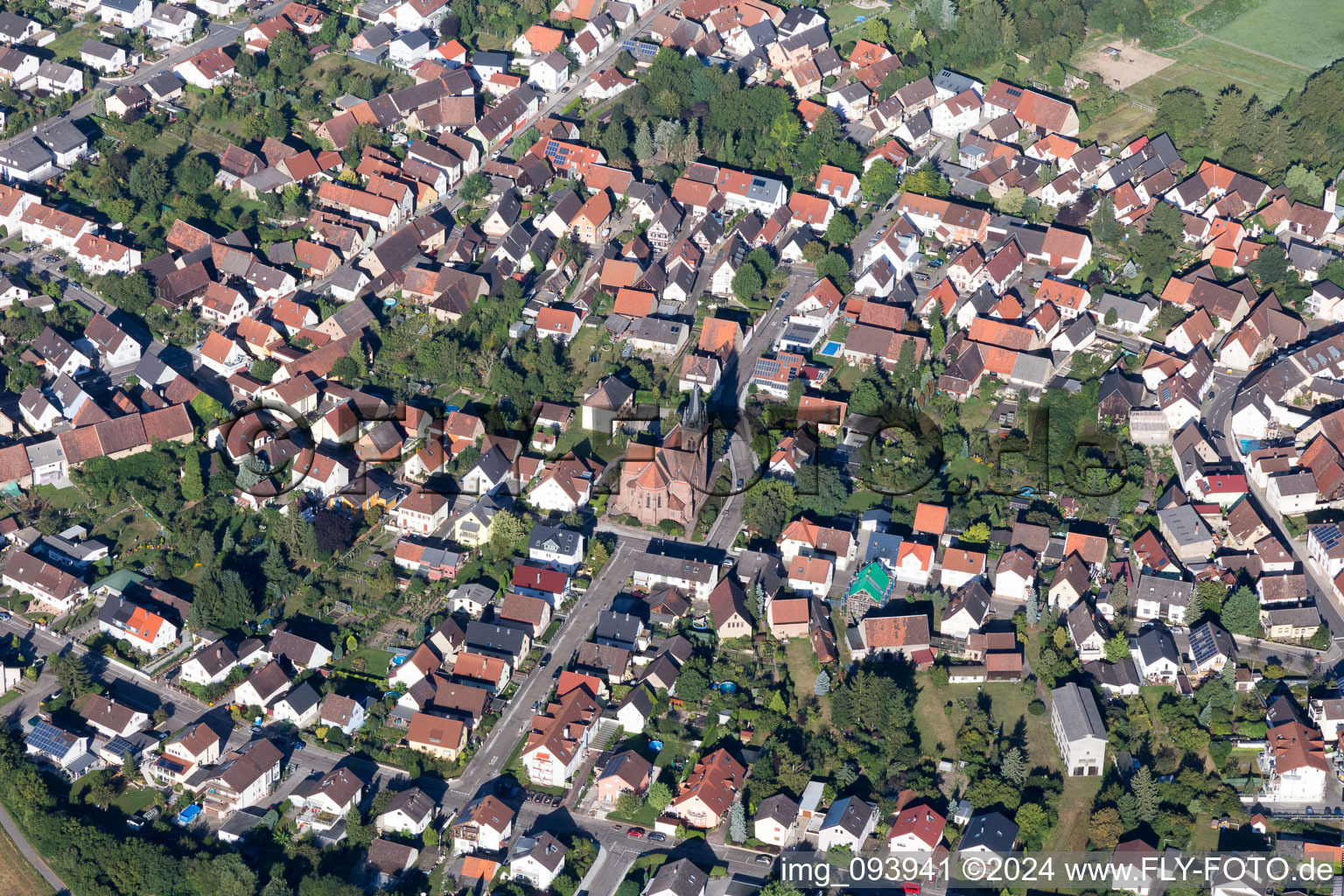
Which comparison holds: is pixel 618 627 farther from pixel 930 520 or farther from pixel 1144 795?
pixel 1144 795

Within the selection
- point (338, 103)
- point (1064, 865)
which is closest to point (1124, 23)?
point (338, 103)

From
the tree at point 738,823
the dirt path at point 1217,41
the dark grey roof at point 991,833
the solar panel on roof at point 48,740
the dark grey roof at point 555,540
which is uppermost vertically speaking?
the dirt path at point 1217,41

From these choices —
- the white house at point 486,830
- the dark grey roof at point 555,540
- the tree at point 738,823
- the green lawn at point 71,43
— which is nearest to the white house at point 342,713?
the white house at point 486,830

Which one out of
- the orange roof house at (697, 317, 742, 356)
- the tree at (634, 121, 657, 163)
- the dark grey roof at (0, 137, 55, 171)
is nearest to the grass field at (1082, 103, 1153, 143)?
the tree at (634, 121, 657, 163)

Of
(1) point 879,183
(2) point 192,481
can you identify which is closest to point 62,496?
(2) point 192,481

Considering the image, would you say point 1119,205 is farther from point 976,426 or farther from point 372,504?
point 372,504

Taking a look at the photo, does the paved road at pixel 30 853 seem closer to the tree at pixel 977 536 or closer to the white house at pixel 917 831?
the white house at pixel 917 831
